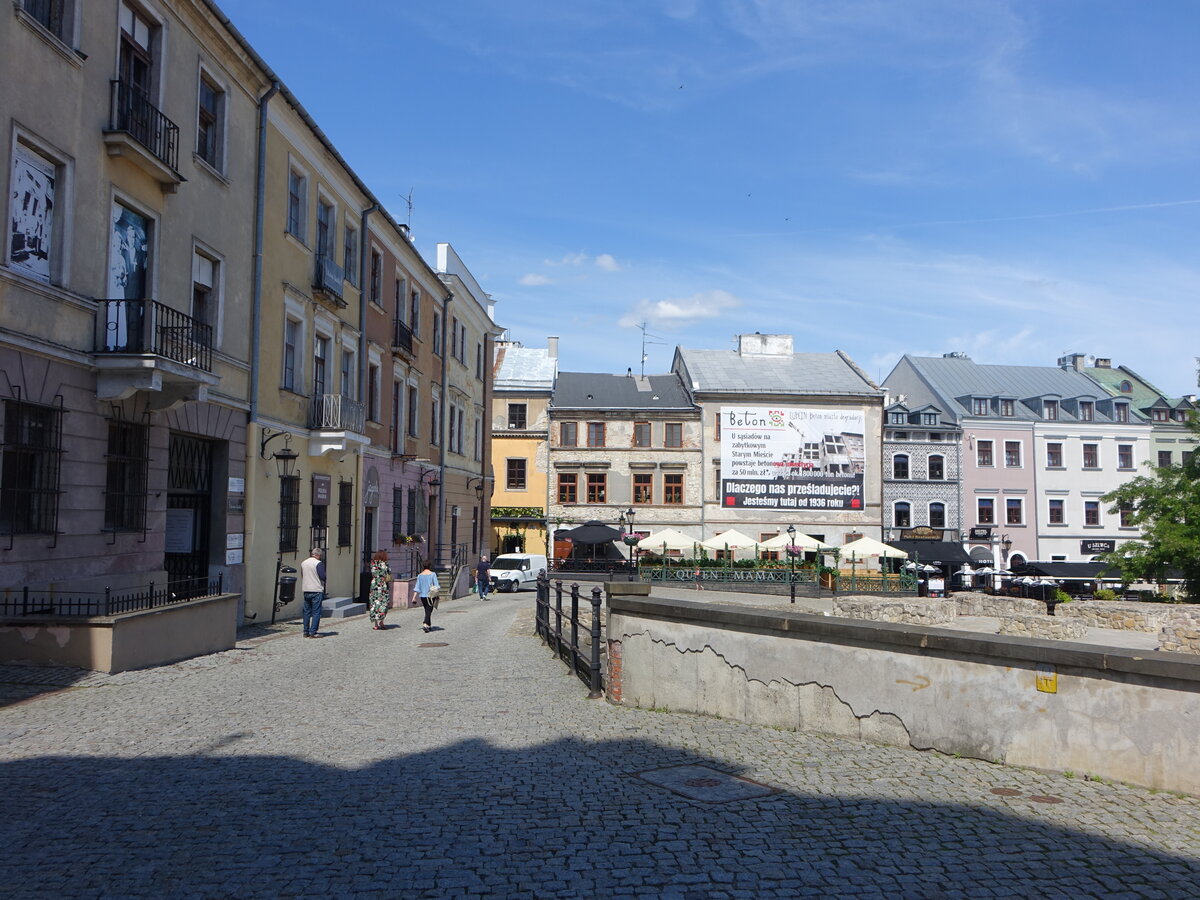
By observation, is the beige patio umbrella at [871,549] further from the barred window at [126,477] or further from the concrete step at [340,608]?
the barred window at [126,477]

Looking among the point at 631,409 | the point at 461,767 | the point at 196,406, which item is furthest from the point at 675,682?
the point at 631,409

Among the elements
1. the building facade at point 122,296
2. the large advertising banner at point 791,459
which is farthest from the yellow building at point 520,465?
the building facade at point 122,296

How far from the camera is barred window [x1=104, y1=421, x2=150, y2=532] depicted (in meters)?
13.8

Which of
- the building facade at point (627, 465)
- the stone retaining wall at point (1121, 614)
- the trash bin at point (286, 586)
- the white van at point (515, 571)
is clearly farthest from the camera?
the building facade at point (627, 465)

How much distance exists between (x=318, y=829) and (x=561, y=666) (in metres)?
8.11

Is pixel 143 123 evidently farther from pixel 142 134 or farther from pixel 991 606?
pixel 991 606

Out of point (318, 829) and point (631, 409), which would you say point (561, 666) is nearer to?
point (318, 829)

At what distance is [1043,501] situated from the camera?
5647cm

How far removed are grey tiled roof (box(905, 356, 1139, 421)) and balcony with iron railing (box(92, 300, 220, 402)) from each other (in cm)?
4985

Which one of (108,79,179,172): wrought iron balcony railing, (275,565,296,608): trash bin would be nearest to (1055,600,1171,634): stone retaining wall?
(275,565,296,608): trash bin

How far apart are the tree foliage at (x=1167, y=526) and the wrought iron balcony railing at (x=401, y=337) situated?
26261 millimetres

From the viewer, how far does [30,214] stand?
11.9 metres

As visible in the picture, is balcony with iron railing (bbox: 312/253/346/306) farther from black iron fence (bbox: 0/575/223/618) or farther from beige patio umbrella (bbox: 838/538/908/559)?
beige patio umbrella (bbox: 838/538/908/559)

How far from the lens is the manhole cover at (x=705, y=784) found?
22.3 ft
